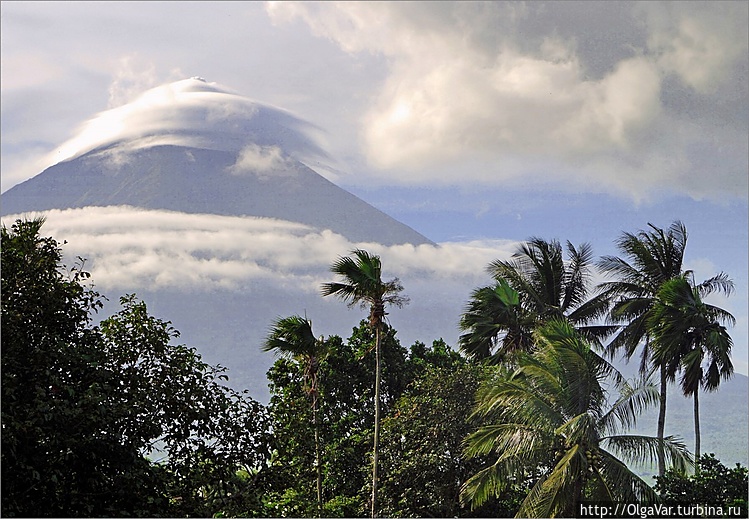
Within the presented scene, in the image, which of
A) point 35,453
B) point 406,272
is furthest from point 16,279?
point 406,272

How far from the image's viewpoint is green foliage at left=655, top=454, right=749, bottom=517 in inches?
399

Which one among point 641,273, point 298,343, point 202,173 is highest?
point 202,173

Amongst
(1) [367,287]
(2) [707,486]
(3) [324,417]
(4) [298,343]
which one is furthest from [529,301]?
(2) [707,486]

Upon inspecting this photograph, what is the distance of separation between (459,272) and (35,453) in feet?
428

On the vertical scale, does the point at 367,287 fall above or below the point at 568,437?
above

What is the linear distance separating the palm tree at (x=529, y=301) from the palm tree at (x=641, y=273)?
562mm

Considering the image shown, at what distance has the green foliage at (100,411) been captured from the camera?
7059 millimetres

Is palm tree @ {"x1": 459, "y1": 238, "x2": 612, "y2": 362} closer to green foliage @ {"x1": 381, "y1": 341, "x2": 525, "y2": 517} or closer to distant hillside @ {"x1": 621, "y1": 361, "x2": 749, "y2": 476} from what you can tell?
green foliage @ {"x1": 381, "y1": 341, "x2": 525, "y2": 517}

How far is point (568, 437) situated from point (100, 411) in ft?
15.9

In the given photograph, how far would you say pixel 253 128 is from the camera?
146250 millimetres

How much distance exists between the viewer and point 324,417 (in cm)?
1496

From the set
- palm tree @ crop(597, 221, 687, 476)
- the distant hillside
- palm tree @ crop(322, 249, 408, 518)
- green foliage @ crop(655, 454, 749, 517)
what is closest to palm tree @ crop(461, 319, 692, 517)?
green foliage @ crop(655, 454, 749, 517)

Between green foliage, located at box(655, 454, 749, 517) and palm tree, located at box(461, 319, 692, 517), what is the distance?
1.56 m

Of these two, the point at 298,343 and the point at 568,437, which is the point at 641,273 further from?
the point at 568,437
